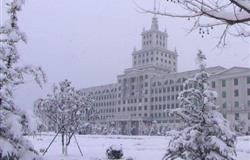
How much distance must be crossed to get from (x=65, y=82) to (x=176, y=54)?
4346 inches

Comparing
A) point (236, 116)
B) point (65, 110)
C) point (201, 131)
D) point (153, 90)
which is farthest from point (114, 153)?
point (153, 90)

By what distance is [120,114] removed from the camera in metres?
124

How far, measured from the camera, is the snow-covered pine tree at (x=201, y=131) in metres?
15.6

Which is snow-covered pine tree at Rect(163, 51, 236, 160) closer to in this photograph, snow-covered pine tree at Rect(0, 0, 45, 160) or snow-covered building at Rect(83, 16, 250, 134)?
snow-covered pine tree at Rect(0, 0, 45, 160)

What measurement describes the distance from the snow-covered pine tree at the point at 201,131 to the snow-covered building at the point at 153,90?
7166 centimetres

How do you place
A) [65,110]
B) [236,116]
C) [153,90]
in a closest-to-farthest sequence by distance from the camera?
1. [65,110]
2. [236,116]
3. [153,90]

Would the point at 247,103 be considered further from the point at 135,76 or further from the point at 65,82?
the point at 65,82

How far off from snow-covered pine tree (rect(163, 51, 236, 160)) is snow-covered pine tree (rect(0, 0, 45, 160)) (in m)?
8.01

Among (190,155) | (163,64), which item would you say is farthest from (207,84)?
(163,64)

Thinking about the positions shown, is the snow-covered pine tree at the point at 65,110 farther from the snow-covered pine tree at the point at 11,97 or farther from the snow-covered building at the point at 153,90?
the snow-covered building at the point at 153,90

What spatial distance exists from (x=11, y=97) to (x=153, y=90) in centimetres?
11052

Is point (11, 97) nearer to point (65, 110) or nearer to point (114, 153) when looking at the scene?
point (114, 153)

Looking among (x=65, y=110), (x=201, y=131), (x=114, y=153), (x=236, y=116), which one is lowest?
Answer: (x=114, y=153)

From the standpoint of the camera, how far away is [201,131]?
16031 mm
